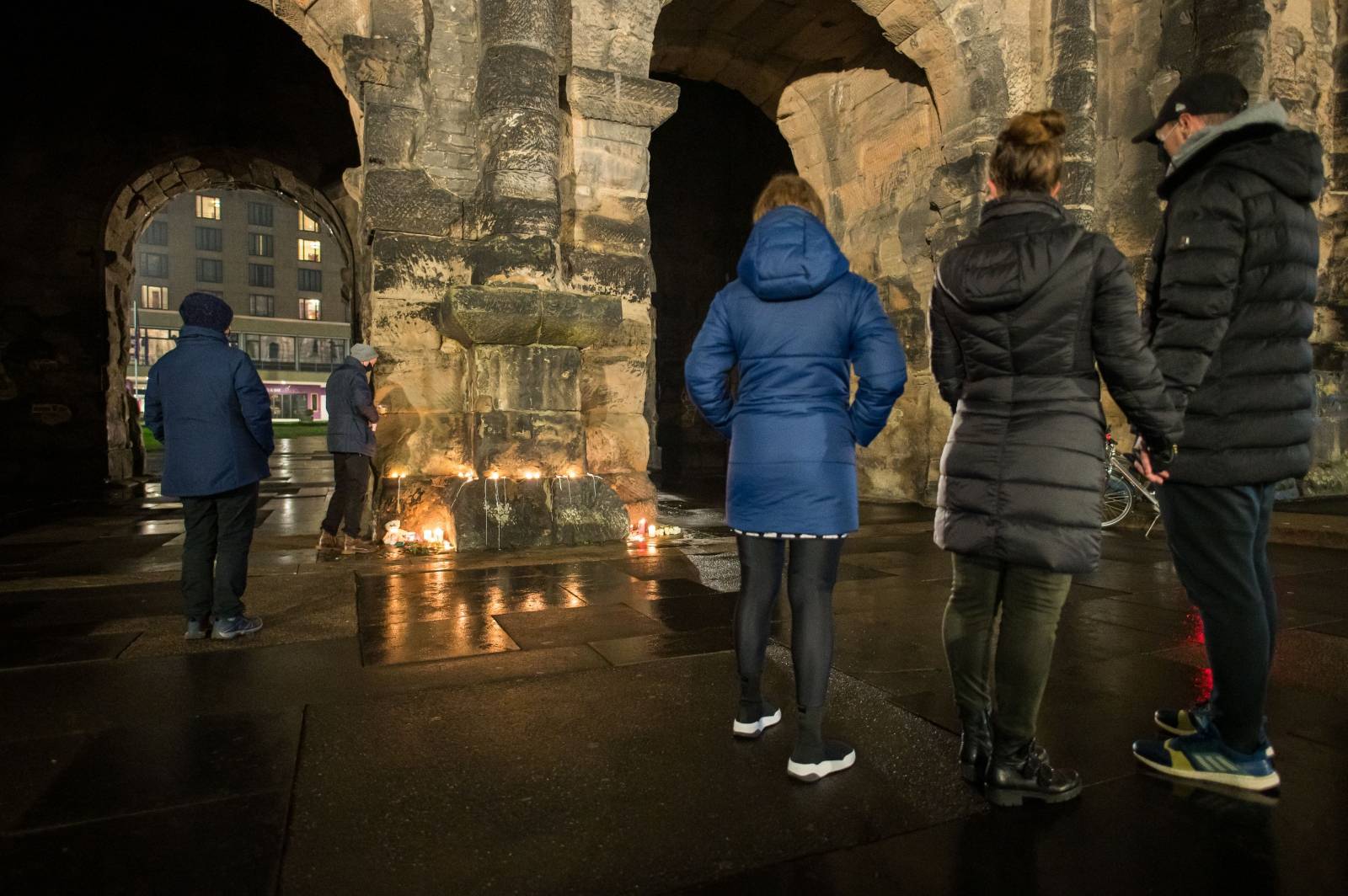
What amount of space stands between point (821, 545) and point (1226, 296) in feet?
3.96

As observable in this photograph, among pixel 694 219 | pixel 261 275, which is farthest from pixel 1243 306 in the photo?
pixel 261 275

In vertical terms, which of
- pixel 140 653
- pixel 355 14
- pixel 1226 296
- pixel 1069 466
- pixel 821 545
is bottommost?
pixel 140 653

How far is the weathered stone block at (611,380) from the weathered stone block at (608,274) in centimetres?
49

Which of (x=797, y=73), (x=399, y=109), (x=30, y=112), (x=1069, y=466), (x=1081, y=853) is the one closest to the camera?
(x=1081, y=853)

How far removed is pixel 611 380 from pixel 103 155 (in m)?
10.2

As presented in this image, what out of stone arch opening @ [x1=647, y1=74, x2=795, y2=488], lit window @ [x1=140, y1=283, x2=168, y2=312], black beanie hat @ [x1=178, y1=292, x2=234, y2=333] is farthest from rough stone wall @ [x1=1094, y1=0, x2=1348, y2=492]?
lit window @ [x1=140, y1=283, x2=168, y2=312]

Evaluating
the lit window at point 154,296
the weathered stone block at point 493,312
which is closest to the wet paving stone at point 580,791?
the weathered stone block at point 493,312

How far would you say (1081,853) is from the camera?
1.87m

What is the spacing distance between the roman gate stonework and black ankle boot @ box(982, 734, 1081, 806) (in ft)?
14.2

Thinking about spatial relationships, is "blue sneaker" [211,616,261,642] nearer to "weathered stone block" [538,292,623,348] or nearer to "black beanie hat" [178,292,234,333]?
"black beanie hat" [178,292,234,333]

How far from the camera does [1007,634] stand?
2145 mm

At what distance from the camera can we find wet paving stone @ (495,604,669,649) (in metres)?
3.62

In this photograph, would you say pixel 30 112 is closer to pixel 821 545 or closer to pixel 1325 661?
pixel 821 545

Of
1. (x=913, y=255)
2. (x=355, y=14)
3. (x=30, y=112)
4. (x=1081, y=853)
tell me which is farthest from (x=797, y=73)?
(x=30, y=112)
